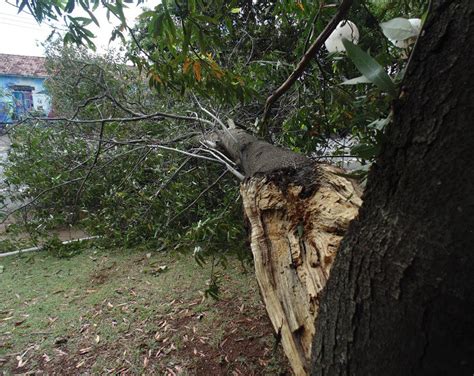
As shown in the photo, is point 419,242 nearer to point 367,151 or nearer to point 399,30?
point 367,151

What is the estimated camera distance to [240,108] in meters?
3.32

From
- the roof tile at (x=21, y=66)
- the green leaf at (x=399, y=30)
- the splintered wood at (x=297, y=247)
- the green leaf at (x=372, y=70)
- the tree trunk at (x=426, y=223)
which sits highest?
the roof tile at (x=21, y=66)

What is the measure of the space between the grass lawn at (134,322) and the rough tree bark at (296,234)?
2.60 feet

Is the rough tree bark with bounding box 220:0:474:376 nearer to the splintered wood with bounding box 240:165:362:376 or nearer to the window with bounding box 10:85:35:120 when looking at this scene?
the splintered wood with bounding box 240:165:362:376

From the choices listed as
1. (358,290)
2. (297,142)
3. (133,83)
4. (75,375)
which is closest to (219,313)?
(75,375)

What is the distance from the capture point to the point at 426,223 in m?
0.44

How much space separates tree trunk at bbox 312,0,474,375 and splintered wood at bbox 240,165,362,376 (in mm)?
356

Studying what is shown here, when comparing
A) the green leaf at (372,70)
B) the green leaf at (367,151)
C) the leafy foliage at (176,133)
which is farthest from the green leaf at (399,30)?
the leafy foliage at (176,133)

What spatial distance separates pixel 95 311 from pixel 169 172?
1.38 meters

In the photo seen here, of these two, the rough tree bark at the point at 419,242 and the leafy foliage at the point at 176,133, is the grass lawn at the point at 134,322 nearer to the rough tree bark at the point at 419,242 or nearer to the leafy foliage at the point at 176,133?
the leafy foliage at the point at 176,133

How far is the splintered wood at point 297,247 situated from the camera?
2.91 ft

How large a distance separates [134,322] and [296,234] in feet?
5.16

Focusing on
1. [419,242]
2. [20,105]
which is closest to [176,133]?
[20,105]

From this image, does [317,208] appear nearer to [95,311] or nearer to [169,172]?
[95,311]
